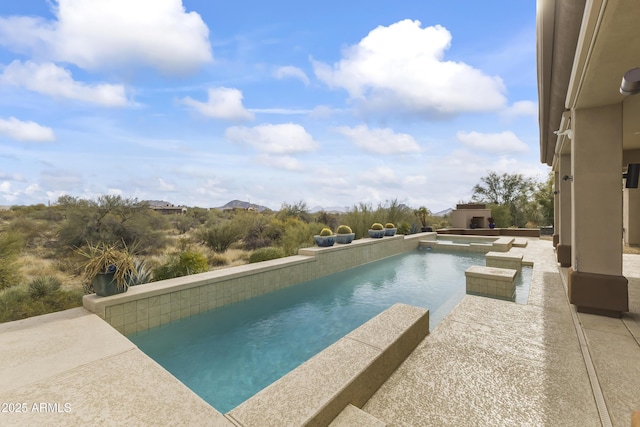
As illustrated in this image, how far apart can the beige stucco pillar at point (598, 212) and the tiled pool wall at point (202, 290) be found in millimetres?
4736

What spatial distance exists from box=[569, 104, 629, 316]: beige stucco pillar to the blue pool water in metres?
1.40

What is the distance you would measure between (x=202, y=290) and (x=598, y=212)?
18.6 ft

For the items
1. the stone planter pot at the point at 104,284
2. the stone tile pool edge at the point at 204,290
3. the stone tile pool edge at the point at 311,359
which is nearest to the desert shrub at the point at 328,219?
the stone tile pool edge at the point at 204,290

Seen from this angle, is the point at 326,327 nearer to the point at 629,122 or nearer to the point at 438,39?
the point at 629,122

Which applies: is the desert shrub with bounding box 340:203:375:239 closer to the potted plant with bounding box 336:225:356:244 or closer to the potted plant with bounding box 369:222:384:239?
the potted plant with bounding box 369:222:384:239

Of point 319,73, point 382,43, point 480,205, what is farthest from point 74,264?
point 480,205

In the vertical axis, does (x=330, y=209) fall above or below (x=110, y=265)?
above

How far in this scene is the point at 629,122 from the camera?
4.10m

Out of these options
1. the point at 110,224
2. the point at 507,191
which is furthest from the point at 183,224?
the point at 507,191

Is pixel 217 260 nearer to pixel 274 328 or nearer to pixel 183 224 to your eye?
pixel 274 328

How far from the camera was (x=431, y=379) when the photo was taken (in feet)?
7.24

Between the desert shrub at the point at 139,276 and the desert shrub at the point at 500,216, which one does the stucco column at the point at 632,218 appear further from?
the desert shrub at the point at 139,276

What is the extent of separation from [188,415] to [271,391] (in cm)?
48

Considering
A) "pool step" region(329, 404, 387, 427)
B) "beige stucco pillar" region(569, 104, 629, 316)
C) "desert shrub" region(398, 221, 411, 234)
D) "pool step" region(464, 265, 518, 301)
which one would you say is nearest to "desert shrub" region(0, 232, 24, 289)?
"pool step" region(329, 404, 387, 427)
